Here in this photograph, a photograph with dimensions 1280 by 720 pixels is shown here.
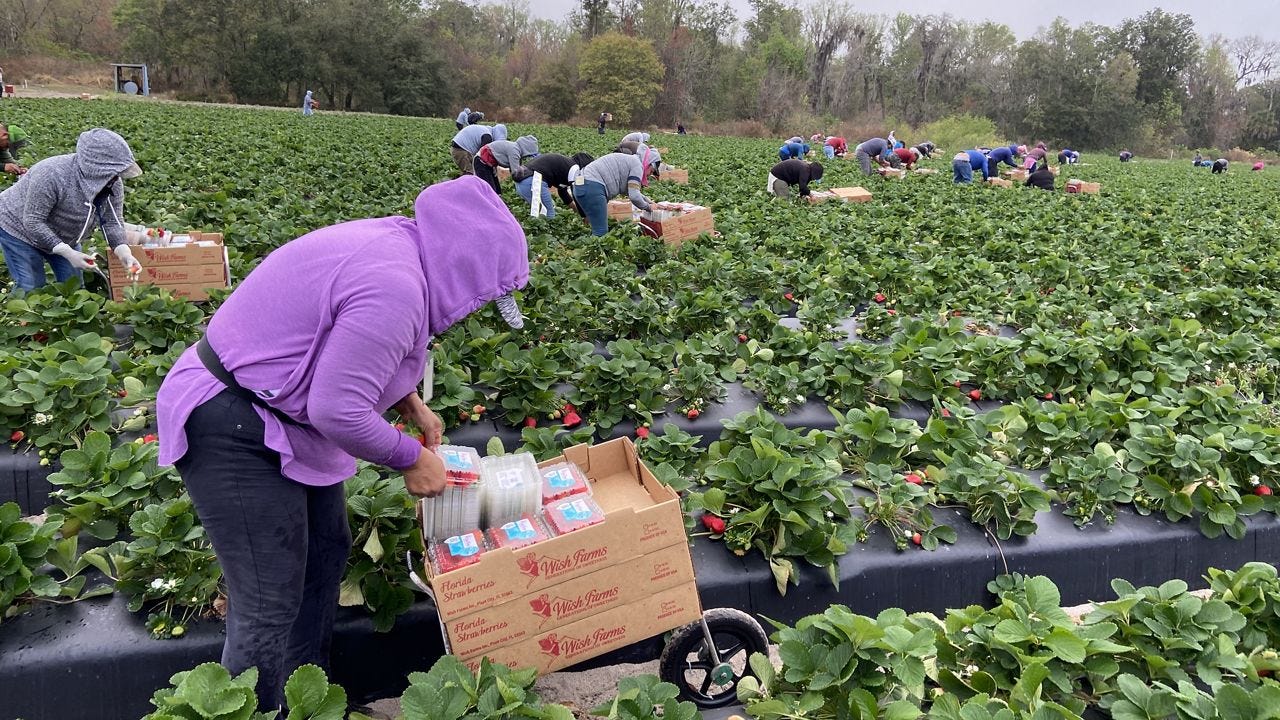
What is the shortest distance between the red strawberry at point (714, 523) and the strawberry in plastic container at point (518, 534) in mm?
844

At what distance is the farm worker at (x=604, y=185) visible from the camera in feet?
26.6

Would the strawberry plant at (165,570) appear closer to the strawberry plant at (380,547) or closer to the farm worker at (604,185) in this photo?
the strawberry plant at (380,547)

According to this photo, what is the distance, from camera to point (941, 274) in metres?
7.20

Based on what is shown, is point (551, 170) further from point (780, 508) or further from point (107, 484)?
point (780, 508)

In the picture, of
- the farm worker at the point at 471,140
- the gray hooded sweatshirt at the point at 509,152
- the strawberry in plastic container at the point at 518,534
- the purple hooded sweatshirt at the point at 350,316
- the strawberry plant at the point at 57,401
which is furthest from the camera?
the farm worker at the point at 471,140

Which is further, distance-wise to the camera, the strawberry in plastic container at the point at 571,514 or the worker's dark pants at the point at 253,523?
the strawberry in plastic container at the point at 571,514

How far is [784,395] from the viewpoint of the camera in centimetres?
439

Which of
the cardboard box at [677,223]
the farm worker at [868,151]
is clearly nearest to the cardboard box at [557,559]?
the cardboard box at [677,223]

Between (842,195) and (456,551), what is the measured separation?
1100 centimetres

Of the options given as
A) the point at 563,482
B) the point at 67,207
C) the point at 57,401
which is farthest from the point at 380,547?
the point at 67,207

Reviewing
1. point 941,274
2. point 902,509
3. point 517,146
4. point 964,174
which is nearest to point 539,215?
point 517,146

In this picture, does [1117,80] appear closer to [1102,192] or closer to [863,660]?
[1102,192]

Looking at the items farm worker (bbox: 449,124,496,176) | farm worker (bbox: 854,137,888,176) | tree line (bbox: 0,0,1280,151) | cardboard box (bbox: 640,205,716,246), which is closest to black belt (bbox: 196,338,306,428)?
cardboard box (bbox: 640,205,716,246)

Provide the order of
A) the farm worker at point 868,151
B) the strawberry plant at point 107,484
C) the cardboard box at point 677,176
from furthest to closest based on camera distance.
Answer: the farm worker at point 868,151, the cardboard box at point 677,176, the strawberry plant at point 107,484
